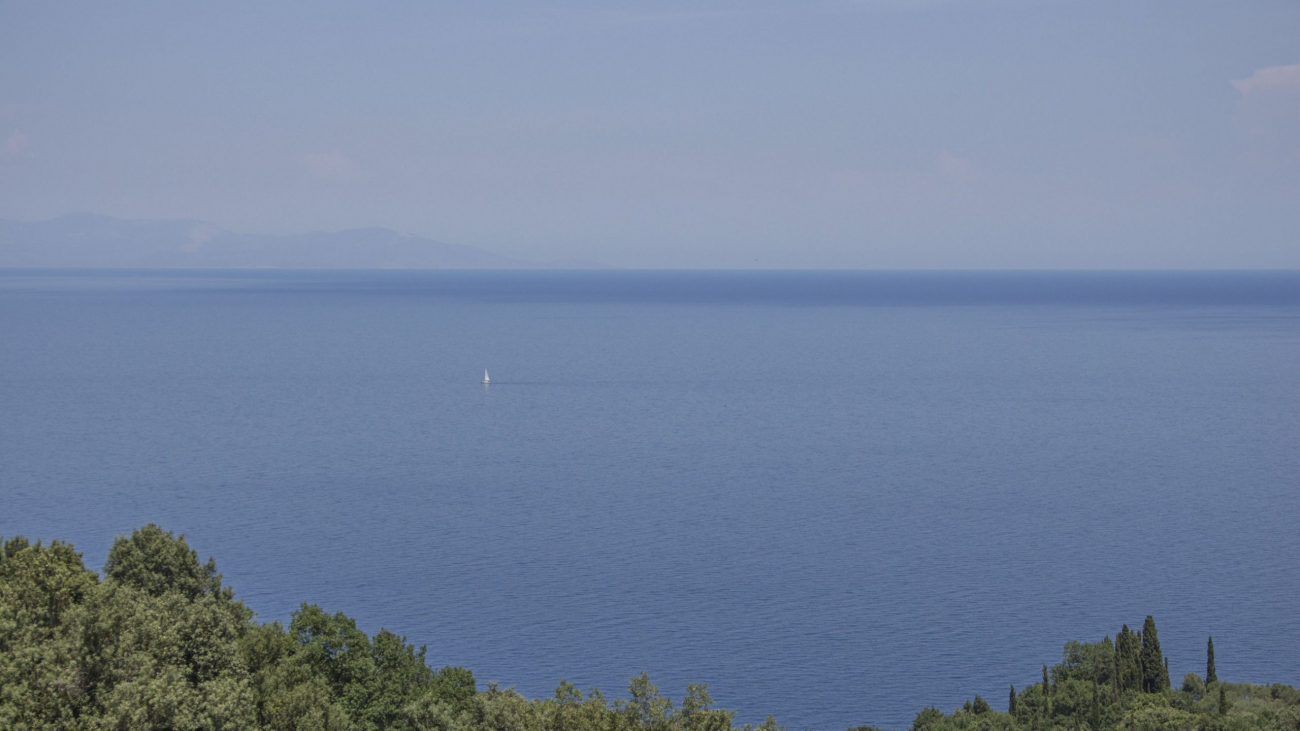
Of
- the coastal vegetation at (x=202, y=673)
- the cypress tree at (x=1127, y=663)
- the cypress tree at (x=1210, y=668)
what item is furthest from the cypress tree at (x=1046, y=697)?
the cypress tree at (x=1210, y=668)

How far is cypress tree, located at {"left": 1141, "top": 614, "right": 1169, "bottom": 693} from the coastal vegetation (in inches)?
337

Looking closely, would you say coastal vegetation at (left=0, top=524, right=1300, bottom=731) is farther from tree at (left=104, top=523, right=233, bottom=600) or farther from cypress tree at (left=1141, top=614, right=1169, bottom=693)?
cypress tree at (left=1141, top=614, right=1169, bottom=693)

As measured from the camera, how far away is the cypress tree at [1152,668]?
5172 centimetres

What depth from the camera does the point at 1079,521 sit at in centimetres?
7625

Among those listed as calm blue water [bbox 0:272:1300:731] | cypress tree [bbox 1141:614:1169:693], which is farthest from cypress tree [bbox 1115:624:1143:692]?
calm blue water [bbox 0:272:1300:731]

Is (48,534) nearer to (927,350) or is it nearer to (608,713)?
(608,713)

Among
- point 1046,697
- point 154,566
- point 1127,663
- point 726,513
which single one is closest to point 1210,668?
point 1127,663

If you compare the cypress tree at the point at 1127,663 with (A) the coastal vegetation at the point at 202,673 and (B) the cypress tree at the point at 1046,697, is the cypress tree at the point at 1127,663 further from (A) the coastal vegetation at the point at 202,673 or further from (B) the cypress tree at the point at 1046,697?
(A) the coastal vegetation at the point at 202,673

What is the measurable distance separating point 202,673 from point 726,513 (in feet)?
169

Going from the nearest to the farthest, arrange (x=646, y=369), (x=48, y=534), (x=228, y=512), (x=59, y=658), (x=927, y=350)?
(x=59, y=658) → (x=48, y=534) → (x=228, y=512) → (x=646, y=369) → (x=927, y=350)

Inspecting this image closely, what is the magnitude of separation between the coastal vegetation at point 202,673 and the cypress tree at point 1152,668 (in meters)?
8.55

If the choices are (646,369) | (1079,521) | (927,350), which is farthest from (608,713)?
(927,350)

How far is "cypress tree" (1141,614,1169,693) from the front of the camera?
51.7m

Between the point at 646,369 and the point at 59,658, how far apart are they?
13068 cm
